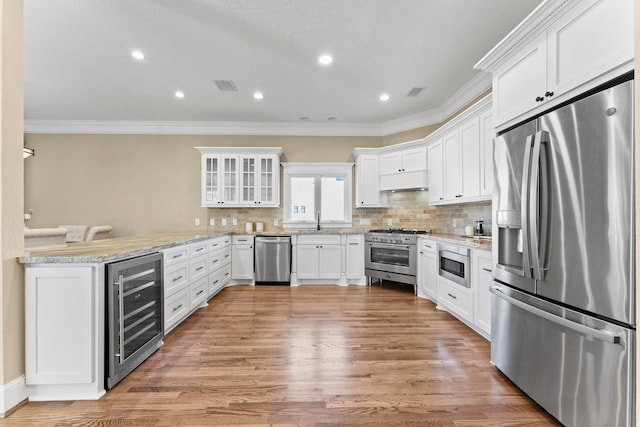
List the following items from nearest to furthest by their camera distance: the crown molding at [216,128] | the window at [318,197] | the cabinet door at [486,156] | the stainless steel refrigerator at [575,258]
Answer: the stainless steel refrigerator at [575,258], the cabinet door at [486,156], the crown molding at [216,128], the window at [318,197]

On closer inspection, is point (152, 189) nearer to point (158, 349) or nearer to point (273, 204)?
point (273, 204)

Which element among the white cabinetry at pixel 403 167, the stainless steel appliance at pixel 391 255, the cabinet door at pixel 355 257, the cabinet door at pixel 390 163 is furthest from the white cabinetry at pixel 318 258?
the cabinet door at pixel 390 163

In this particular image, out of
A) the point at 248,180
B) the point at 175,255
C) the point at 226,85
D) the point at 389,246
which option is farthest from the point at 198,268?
the point at 389,246

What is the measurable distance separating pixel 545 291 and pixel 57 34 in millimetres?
4713

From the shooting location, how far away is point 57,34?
112 inches

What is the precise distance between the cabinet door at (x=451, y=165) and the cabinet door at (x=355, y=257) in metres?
1.63

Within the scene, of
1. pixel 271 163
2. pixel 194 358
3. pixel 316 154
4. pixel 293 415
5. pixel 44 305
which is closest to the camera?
pixel 293 415

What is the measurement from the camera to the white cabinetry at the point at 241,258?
4.89 m

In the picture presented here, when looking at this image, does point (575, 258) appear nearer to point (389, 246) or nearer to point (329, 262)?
point (389, 246)

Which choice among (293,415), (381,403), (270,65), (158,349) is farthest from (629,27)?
(158,349)

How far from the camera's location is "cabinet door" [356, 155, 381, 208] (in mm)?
5227

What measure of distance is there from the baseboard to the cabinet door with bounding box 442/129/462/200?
14.5 feet

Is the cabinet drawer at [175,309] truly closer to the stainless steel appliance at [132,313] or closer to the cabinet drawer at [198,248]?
the stainless steel appliance at [132,313]

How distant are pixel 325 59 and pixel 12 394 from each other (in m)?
3.82
